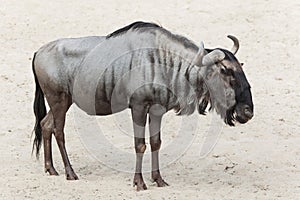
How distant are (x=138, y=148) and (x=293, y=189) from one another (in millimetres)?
1656

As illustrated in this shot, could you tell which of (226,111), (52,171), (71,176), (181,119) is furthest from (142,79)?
(181,119)

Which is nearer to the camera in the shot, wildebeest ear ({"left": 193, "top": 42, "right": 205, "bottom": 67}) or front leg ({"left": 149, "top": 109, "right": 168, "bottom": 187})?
wildebeest ear ({"left": 193, "top": 42, "right": 205, "bottom": 67})

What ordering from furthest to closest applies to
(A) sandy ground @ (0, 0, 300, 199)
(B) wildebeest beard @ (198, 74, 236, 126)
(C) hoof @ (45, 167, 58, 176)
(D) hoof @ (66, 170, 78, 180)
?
(C) hoof @ (45, 167, 58, 176), (D) hoof @ (66, 170, 78, 180), (A) sandy ground @ (0, 0, 300, 199), (B) wildebeest beard @ (198, 74, 236, 126)

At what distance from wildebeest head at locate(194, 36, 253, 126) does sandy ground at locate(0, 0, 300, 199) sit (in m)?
0.87

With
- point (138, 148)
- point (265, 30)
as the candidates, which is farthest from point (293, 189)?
point (265, 30)

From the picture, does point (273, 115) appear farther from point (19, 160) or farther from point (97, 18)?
point (97, 18)

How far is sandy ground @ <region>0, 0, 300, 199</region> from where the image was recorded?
7.77m

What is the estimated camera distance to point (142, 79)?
7562mm

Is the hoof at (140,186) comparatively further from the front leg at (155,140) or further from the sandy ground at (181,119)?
the front leg at (155,140)

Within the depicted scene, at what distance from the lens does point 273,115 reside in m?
10.9

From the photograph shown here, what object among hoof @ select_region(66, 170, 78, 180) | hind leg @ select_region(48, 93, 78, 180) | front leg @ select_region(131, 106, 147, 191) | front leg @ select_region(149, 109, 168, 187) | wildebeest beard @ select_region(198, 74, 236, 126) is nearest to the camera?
wildebeest beard @ select_region(198, 74, 236, 126)

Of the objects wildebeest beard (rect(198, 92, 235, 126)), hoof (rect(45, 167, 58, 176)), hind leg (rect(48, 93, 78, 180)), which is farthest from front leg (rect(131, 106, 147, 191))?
hoof (rect(45, 167, 58, 176))

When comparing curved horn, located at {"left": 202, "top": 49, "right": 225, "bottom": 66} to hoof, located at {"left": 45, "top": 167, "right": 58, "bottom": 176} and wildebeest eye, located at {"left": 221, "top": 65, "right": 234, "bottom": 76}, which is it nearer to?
wildebeest eye, located at {"left": 221, "top": 65, "right": 234, "bottom": 76}

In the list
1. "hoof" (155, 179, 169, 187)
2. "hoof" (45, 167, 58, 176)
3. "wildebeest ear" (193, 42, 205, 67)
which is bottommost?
"hoof" (45, 167, 58, 176)
